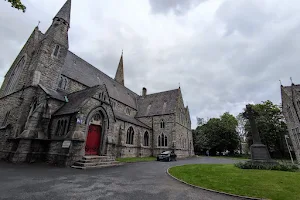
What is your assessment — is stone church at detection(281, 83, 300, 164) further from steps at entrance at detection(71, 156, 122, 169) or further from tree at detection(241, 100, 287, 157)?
steps at entrance at detection(71, 156, 122, 169)

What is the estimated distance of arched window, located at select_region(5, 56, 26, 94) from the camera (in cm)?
1939

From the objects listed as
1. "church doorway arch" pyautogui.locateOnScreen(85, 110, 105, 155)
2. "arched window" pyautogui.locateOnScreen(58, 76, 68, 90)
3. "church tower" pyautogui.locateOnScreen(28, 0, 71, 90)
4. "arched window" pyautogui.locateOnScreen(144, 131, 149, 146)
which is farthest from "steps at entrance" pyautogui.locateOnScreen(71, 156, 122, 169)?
"arched window" pyautogui.locateOnScreen(144, 131, 149, 146)

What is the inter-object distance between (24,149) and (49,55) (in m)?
11.6

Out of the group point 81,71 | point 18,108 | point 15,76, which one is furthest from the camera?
point 81,71

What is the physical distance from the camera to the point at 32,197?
199 inches

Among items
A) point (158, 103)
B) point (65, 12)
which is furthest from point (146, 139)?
point (65, 12)

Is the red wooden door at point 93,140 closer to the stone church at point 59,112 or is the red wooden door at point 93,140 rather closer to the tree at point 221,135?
the stone church at point 59,112

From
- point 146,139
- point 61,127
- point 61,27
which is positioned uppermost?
point 61,27

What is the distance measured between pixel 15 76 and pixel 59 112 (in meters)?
11.6

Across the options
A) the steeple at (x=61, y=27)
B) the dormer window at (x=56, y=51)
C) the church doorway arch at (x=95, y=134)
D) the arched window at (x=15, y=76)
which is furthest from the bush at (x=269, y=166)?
the arched window at (x=15, y=76)

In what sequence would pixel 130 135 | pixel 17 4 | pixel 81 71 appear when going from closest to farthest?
1. pixel 17 4
2. pixel 81 71
3. pixel 130 135

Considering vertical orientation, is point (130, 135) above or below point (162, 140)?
above

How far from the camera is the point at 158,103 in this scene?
111 ft

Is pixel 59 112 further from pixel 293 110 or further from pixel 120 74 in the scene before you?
pixel 293 110
